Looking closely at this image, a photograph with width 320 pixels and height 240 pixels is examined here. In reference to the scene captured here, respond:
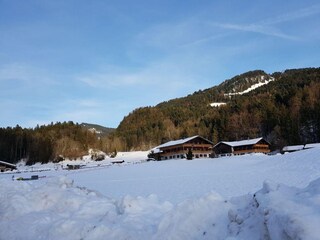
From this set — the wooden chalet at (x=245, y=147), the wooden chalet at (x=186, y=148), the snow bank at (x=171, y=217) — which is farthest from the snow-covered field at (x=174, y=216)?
the wooden chalet at (x=245, y=147)

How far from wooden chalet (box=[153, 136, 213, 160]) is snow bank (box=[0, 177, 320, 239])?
70.2m

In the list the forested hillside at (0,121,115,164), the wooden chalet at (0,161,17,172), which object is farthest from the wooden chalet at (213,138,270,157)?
the forested hillside at (0,121,115,164)

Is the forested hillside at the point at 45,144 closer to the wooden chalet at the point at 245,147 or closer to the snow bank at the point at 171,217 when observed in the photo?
the wooden chalet at the point at 245,147

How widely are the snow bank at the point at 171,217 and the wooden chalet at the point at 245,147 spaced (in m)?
→ 70.4

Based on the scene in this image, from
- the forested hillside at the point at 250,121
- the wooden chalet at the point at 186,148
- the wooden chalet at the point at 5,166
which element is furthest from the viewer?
the forested hillside at the point at 250,121

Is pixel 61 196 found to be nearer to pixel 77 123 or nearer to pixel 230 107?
pixel 230 107

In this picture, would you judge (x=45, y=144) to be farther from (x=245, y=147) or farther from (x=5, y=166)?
→ (x=245, y=147)

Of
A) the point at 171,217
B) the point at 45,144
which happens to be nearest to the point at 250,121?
the point at 45,144

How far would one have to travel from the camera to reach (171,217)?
872 cm

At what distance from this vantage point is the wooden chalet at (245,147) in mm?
80812

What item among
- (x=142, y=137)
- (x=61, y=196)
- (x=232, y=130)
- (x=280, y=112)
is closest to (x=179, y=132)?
(x=142, y=137)

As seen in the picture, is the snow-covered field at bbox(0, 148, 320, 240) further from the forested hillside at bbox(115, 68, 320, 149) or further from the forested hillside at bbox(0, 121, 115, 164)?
the forested hillside at bbox(0, 121, 115, 164)

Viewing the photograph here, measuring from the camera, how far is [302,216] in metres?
5.60

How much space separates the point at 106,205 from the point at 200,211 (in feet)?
16.1
